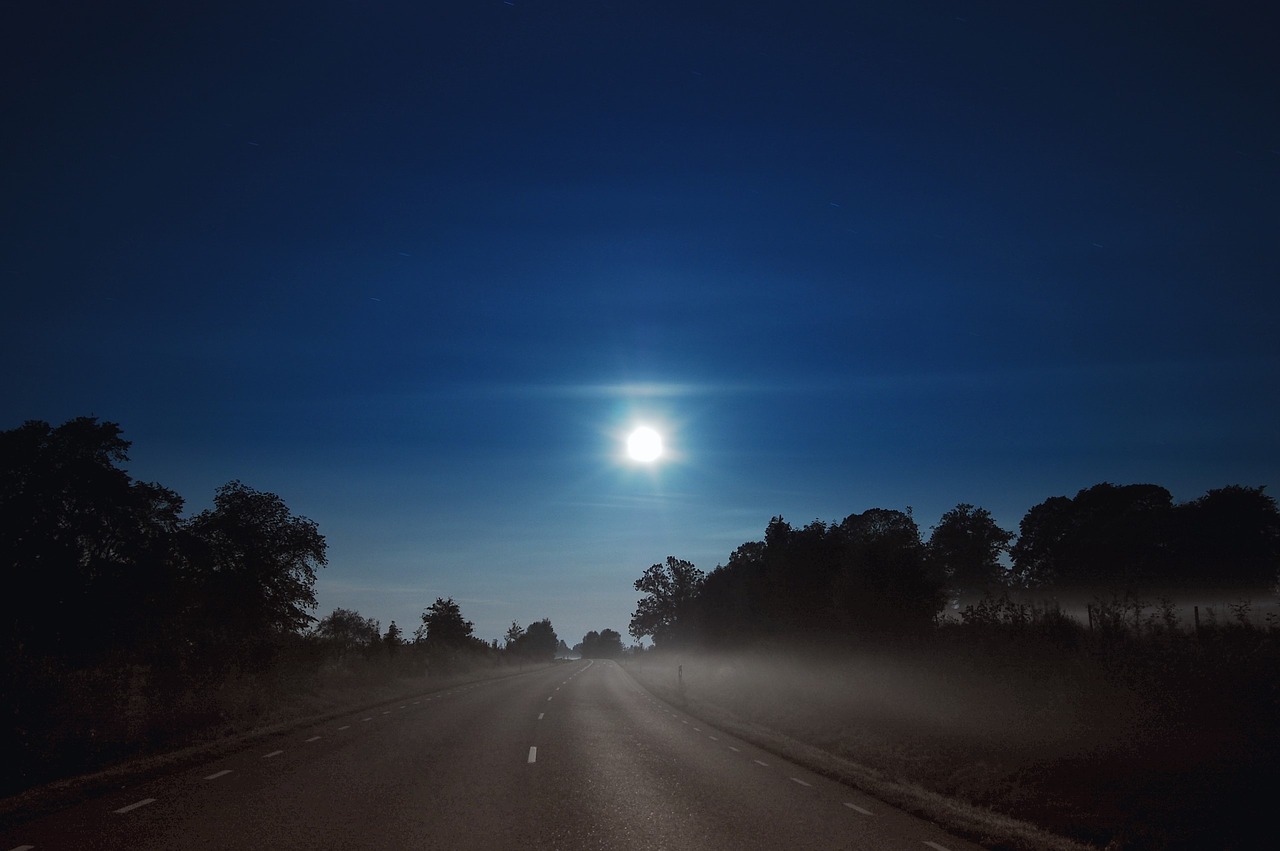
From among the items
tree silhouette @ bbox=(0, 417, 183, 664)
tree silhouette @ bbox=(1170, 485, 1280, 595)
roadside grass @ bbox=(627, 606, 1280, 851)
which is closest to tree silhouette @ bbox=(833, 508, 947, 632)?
roadside grass @ bbox=(627, 606, 1280, 851)

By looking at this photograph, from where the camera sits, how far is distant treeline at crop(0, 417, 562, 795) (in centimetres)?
1373

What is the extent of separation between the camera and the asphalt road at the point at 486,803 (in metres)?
8.37

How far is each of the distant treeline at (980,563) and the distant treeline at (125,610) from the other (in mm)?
20774

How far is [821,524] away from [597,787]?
122 ft

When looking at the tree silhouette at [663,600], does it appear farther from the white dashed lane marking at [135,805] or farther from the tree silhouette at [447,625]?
the white dashed lane marking at [135,805]

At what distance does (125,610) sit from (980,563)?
83.2 meters

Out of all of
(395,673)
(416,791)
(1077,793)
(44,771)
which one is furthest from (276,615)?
(1077,793)

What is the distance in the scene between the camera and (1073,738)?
12.7m

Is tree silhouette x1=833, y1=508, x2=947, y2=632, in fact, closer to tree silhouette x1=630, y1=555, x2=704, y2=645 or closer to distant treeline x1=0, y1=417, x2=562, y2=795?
distant treeline x1=0, y1=417, x2=562, y2=795

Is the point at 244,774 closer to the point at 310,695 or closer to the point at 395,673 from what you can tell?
the point at 310,695

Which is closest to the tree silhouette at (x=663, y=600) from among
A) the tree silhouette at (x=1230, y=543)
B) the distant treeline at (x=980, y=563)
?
the distant treeline at (x=980, y=563)

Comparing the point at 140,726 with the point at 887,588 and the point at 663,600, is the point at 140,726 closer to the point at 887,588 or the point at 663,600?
the point at 887,588

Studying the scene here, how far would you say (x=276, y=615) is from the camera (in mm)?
31750

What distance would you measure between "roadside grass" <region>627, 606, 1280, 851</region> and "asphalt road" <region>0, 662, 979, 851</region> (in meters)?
1.63
